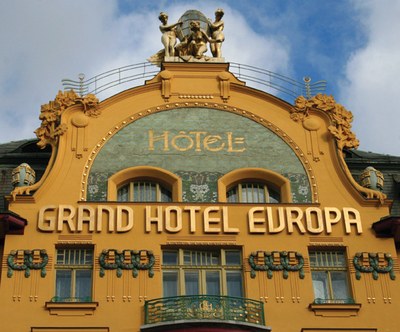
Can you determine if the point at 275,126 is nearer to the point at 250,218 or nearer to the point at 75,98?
the point at 250,218

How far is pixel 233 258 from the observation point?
29.5 metres

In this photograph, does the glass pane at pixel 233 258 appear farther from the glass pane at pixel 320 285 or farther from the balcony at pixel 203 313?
the glass pane at pixel 320 285

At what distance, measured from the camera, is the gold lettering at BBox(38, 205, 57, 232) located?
29.3 meters

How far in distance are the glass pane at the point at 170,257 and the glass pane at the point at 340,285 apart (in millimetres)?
4995

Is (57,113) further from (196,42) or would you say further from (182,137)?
(196,42)

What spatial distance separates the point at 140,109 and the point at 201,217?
5.03m

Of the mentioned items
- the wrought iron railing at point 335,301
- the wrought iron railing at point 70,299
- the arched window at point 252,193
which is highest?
the arched window at point 252,193

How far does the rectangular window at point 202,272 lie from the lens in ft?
94.3

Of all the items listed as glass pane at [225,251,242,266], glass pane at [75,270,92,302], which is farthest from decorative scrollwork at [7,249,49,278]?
glass pane at [225,251,242,266]

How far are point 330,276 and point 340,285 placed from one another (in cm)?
42

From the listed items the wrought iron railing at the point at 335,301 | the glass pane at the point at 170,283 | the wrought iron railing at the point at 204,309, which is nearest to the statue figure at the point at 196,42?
the glass pane at the point at 170,283

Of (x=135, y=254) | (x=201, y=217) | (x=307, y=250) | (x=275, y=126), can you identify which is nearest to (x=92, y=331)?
(x=135, y=254)

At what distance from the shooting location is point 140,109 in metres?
32.6

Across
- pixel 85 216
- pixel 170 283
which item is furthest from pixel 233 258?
pixel 85 216
